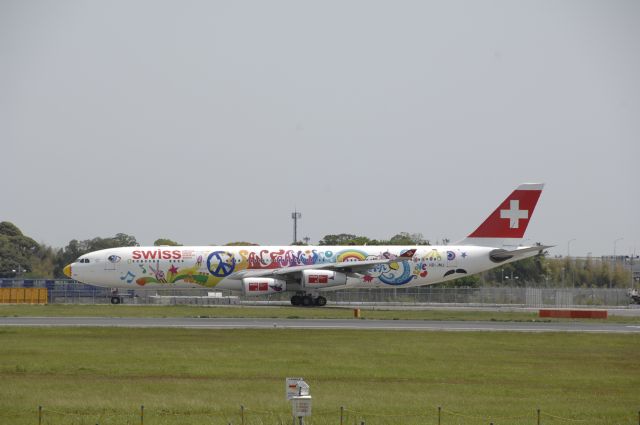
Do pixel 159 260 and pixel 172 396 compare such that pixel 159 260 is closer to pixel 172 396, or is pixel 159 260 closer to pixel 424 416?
pixel 172 396

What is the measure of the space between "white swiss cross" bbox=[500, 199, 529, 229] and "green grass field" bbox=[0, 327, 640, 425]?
2687cm

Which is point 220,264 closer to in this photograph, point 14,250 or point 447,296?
point 447,296

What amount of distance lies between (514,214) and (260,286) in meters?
19.9

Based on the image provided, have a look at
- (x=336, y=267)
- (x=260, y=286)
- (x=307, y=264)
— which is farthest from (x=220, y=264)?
(x=336, y=267)

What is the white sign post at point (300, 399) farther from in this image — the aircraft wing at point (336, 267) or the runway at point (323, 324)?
the aircraft wing at point (336, 267)

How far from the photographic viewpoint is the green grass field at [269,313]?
2207 inches

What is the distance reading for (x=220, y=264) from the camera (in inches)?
2672

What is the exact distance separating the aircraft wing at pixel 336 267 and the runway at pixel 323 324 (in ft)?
45.6

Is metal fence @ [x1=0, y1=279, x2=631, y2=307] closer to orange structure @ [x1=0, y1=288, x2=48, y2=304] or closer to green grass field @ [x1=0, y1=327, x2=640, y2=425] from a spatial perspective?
orange structure @ [x1=0, y1=288, x2=48, y2=304]

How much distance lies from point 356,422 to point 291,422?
4.79 feet

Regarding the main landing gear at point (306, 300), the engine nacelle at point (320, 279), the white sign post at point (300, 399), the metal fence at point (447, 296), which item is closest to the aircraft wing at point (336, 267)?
the engine nacelle at point (320, 279)

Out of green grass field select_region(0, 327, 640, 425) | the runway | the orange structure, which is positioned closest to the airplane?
the orange structure

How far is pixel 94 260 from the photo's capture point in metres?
69.2

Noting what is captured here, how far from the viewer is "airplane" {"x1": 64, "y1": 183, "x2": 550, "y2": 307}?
67438mm
